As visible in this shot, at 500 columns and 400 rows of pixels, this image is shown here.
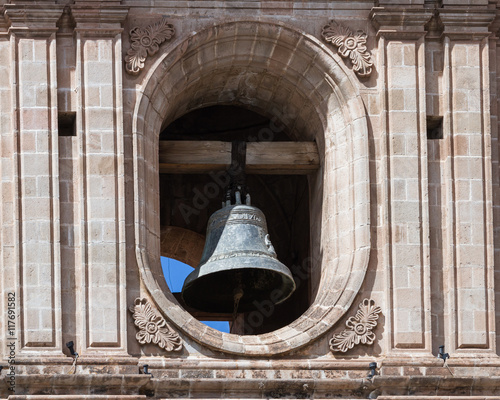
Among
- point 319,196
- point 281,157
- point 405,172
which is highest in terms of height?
point 281,157

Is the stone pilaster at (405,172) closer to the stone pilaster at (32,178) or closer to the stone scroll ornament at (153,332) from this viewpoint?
the stone scroll ornament at (153,332)

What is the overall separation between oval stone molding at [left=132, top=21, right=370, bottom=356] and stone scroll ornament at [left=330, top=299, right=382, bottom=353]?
0.18 m

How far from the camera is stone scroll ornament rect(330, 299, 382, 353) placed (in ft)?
113

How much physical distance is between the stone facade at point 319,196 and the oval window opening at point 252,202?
2290mm

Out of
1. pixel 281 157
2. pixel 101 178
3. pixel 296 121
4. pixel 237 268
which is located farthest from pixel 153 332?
pixel 296 121

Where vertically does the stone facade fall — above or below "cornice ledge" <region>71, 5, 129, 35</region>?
below

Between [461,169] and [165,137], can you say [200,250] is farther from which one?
[461,169]

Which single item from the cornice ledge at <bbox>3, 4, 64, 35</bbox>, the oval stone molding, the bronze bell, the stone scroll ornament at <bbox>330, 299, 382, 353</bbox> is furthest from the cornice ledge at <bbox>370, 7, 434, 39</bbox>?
the cornice ledge at <bbox>3, 4, 64, 35</bbox>

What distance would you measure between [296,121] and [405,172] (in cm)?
246

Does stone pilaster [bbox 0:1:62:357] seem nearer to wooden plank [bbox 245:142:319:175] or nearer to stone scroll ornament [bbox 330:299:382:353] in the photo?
wooden plank [bbox 245:142:319:175]

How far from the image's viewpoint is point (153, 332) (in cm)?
3419

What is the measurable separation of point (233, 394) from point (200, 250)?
26.2ft

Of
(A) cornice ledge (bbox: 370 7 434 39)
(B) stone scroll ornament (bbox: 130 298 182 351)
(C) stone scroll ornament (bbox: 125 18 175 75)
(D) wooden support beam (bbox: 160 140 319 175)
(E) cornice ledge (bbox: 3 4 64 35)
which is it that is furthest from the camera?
(D) wooden support beam (bbox: 160 140 319 175)

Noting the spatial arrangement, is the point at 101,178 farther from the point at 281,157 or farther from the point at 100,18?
the point at 281,157
